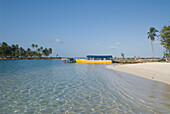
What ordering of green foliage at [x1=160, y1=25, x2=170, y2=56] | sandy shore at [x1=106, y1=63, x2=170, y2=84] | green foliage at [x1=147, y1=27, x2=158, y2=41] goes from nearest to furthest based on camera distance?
sandy shore at [x1=106, y1=63, x2=170, y2=84] → green foliage at [x1=160, y1=25, x2=170, y2=56] → green foliage at [x1=147, y1=27, x2=158, y2=41]

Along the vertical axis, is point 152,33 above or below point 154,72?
above

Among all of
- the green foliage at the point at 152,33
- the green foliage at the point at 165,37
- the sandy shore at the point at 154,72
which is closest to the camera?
the sandy shore at the point at 154,72

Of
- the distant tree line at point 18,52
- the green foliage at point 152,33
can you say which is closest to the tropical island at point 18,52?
the distant tree line at point 18,52

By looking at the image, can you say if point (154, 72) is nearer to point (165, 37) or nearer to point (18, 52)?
point (165, 37)

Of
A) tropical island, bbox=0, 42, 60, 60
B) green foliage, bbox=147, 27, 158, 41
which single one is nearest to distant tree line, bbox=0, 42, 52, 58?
tropical island, bbox=0, 42, 60, 60

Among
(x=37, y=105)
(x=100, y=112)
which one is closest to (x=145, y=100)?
(x=100, y=112)

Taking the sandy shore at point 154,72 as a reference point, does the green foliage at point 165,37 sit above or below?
above

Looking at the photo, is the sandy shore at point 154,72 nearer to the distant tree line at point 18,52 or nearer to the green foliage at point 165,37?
the green foliage at point 165,37

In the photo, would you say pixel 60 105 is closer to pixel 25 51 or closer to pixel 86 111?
pixel 86 111

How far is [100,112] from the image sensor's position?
5.20 m

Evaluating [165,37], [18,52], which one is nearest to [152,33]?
[165,37]

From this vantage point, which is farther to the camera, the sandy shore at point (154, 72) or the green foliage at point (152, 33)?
the green foliage at point (152, 33)

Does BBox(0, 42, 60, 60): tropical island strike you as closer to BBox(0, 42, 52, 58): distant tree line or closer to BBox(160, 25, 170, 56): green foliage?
BBox(0, 42, 52, 58): distant tree line

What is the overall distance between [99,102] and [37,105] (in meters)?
3.17
